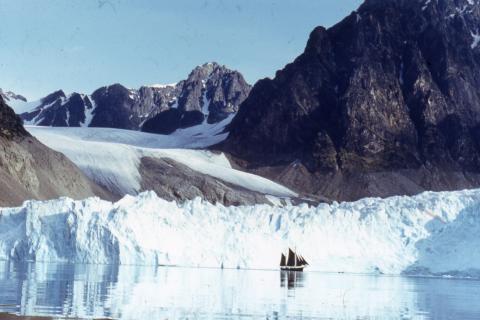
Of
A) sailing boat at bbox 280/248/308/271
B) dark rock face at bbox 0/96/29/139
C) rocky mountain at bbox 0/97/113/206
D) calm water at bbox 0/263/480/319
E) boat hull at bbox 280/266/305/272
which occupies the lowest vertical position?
calm water at bbox 0/263/480/319

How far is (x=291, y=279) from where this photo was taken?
64.8 meters

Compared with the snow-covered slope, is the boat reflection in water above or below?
below

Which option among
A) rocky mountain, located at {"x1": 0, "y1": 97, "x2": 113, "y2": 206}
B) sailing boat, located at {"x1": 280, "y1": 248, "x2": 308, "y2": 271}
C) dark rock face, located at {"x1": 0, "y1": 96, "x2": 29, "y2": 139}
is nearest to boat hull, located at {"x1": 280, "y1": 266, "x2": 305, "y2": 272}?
sailing boat, located at {"x1": 280, "y1": 248, "x2": 308, "y2": 271}

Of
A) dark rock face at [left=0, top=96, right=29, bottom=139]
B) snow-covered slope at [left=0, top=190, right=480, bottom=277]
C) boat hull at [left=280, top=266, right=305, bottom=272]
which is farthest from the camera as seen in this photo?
dark rock face at [left=0, top=96, right=29, bottom=139]

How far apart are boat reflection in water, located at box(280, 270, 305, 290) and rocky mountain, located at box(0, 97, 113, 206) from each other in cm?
8670

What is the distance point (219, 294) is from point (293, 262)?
2815cm

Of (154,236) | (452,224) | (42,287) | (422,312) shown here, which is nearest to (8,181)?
(154,236)

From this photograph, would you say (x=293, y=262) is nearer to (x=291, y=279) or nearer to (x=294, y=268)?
(x=294, y=268)

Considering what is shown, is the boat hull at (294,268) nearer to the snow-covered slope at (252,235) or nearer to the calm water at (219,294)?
the snow-covered slope at (252,235)

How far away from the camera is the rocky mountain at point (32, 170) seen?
162 m

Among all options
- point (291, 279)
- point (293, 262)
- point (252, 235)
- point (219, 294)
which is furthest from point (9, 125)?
point (219, 294)

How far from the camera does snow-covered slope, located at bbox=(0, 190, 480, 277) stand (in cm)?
7275

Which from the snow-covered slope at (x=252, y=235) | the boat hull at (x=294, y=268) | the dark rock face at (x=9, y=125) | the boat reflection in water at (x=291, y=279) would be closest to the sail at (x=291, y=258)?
the boat hull at (x=294, y=268)

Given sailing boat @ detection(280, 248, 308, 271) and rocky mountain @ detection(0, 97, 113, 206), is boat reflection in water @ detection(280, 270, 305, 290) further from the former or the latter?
rocky mountain @ detection(0, 97, 113, 206)
